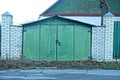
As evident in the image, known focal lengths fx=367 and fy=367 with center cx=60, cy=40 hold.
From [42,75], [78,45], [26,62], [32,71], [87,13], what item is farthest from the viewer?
[87,13]

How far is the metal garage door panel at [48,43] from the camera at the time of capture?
63.7 feet

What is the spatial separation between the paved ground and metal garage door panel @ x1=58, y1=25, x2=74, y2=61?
11.6ft

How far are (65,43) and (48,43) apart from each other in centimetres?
90

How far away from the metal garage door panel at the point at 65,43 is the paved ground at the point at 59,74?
3.55 m

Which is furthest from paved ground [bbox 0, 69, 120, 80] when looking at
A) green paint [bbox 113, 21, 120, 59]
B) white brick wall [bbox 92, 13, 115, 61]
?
green paint [bbox 113, 21, 120, 59]

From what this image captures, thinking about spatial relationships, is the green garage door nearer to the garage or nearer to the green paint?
the garage

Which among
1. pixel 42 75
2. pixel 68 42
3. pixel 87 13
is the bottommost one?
pixel 42 75

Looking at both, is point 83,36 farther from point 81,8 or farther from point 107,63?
point 81,8

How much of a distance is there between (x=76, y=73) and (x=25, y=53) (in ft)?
16.6

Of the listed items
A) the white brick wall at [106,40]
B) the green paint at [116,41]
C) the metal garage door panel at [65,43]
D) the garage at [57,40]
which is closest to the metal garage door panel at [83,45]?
the garage at [57,40]

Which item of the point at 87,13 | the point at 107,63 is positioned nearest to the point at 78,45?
the point at 107,63

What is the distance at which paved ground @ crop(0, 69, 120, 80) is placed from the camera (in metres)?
13.6

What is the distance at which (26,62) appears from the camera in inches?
702

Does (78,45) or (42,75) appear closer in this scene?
(42,75)
